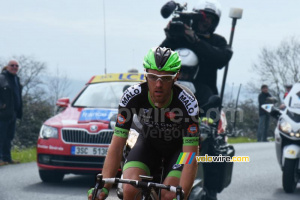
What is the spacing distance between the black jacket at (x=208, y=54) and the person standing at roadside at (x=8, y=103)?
431cm

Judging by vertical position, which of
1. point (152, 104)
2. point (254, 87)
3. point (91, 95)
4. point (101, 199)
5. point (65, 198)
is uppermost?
point (152, 104)

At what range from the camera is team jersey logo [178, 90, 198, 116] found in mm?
4699

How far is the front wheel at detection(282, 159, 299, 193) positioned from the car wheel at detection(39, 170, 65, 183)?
3.51 m

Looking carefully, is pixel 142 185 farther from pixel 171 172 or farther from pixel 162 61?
pixel 162 61

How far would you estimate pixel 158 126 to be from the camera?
5000 mm

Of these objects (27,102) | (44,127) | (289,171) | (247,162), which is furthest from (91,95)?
(27,102)

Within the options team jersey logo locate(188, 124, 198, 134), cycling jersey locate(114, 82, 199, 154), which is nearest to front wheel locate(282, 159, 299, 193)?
cycling jersey locate(114, 82, 199, 154)

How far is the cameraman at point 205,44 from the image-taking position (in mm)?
9062

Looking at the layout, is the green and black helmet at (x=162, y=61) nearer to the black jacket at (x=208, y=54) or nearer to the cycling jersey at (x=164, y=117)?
the cycling jersey at (x=164, y=117)

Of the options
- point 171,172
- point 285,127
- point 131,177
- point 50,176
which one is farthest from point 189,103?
point 50,176

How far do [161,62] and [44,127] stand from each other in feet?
20.3

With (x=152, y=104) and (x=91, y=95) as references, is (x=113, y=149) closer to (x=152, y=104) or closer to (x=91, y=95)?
(x=152, y=104)

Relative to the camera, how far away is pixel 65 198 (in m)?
8.91

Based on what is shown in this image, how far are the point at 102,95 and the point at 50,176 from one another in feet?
5.25
